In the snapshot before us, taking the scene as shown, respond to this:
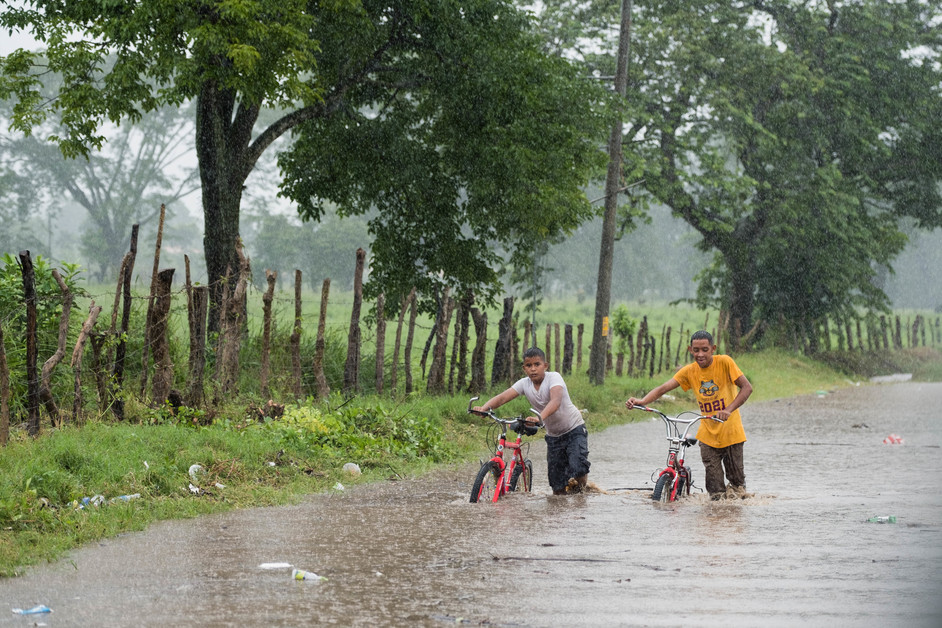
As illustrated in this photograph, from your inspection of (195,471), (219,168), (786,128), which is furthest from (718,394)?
(786,128)

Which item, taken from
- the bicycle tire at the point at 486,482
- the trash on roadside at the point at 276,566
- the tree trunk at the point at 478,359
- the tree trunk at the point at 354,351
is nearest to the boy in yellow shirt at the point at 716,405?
the bicycle tire at the point at 486,482

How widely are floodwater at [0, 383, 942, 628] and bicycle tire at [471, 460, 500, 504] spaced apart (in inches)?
5.5

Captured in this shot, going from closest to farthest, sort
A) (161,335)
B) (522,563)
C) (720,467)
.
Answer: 1. (522,563)
2. (720,467)
3. (161,335)

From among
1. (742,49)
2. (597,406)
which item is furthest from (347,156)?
(742,49)

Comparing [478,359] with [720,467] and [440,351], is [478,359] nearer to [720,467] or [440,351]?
[440,351]

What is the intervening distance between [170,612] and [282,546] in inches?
74.5

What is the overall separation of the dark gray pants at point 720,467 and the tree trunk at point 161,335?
5.94 meters

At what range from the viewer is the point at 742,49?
3109 centimetres

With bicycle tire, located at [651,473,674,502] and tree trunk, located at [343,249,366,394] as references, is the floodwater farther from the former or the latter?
tree trunk, located at [343,249,366,394]

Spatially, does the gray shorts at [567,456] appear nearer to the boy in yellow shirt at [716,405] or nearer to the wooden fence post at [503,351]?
the boy in yellow shirt at [716,405]

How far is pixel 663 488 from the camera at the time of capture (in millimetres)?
9562

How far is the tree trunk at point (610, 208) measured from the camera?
2077 centimetres

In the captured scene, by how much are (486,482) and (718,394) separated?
2268mm

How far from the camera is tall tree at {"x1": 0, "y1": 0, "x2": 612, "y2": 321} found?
14180 millimetres
